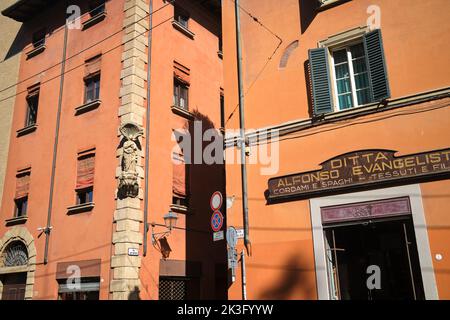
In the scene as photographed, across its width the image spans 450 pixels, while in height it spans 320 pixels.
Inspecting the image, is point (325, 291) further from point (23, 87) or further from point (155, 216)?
point (23, 87)

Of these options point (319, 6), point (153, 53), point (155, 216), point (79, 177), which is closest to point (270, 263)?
point (155, 216)

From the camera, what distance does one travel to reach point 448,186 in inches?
325

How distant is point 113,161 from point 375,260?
780cm

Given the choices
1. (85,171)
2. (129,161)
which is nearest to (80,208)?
(85,171)

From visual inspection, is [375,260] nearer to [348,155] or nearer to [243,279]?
[348,155]

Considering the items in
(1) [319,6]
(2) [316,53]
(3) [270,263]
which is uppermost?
(1) [319,6]

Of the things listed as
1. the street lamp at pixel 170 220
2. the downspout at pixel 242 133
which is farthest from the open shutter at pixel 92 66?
the street lamp at pixel 170 220

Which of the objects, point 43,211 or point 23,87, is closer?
point 43,211

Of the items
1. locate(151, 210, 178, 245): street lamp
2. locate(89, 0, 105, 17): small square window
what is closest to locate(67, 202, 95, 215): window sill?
locate(151, 210, 178, 245): street lamp

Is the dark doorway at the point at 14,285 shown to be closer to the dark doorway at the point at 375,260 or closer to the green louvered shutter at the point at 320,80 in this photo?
the dark doorway at the point at 375,260

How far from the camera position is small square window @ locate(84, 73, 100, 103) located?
49.4 ft

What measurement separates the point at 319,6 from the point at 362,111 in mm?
2798

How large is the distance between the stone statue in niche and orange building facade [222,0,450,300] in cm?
309

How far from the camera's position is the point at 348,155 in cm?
935
